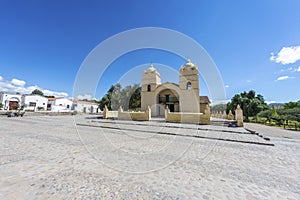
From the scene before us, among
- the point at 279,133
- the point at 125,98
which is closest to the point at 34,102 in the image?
the point at 125,98

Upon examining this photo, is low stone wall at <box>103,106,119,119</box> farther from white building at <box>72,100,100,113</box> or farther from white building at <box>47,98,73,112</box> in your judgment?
white building at <box>72,100,100,113</box>

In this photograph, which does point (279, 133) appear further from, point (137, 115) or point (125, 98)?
point (125, 98)

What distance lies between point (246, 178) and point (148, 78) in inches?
889

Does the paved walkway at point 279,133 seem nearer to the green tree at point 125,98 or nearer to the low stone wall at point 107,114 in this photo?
the low stone wall at point 107,114

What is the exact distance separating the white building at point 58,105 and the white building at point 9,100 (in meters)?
7.10

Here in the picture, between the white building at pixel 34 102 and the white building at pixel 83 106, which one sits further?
the white building at pixel 83 106

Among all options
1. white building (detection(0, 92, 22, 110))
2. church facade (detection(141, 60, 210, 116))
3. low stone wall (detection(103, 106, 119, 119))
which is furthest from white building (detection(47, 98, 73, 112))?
church facade (detection(141, 60, 210, 116))

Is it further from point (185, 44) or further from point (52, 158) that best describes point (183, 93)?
point (52, 158)

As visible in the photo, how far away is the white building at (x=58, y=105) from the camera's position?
3966 centimetres

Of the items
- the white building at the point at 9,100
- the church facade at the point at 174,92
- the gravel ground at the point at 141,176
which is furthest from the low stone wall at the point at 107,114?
the white building at the point at 9,100

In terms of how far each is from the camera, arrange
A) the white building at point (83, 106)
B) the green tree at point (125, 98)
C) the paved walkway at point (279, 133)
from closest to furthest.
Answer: the paved walkway at point (279, 133)
the green tree at point (125, 98)
the white building at point (83, 106)

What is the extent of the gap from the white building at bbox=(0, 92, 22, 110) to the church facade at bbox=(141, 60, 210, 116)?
33.1 m

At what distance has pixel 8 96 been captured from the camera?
31.8 metres

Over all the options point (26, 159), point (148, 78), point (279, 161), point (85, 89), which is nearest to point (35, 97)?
point (148, 78)
